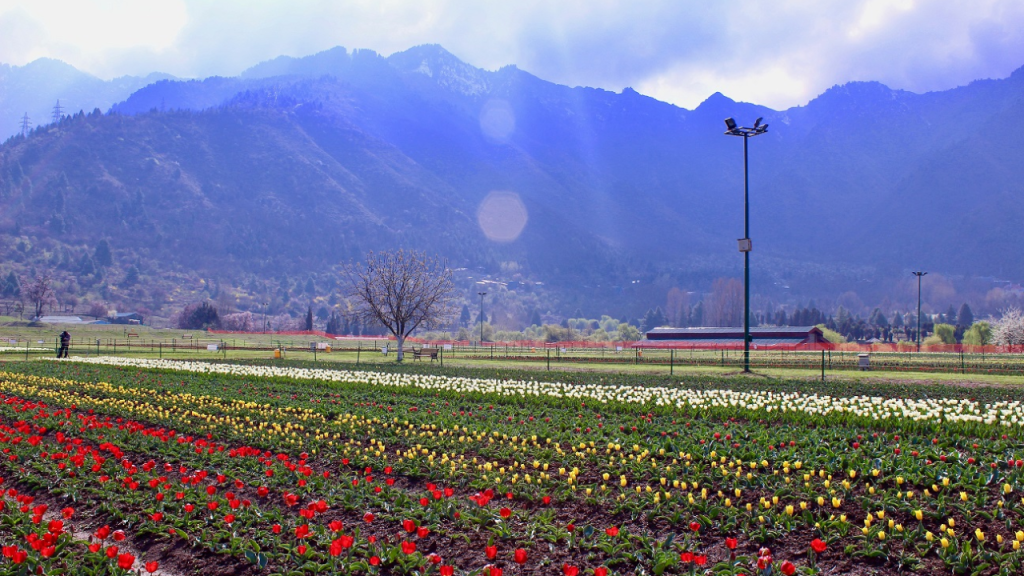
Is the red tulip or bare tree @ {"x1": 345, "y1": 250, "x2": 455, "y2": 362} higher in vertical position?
bare tree @ {"x1": 345, "y1": 250, "x2": 455, "y2": 362}

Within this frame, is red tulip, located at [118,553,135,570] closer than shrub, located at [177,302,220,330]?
Yes

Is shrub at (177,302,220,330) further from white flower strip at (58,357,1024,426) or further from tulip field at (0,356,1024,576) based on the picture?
tulip field at (0,356,1024,576)

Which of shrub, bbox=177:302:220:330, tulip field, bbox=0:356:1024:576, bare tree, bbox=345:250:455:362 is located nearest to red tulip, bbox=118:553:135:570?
tulip field, bbox=0:356:1024:576

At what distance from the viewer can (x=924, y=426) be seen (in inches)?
534

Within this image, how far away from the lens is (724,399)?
18.5m

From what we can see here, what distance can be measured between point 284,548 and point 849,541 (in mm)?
5963

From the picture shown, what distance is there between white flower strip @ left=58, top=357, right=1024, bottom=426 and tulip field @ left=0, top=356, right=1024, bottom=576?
18 centimetres

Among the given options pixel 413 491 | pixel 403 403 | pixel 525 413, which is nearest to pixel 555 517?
pixel 413 491

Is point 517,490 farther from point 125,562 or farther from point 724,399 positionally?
point 724,399

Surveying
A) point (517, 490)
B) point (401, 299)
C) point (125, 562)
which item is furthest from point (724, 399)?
point (401, 299)

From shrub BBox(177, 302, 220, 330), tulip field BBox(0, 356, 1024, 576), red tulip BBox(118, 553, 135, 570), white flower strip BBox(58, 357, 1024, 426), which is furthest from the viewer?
shrub BBox(177, 302, 220, 330)

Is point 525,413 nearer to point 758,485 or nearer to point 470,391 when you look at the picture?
point 470,391

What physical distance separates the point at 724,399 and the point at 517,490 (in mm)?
10161

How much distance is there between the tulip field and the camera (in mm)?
7426
